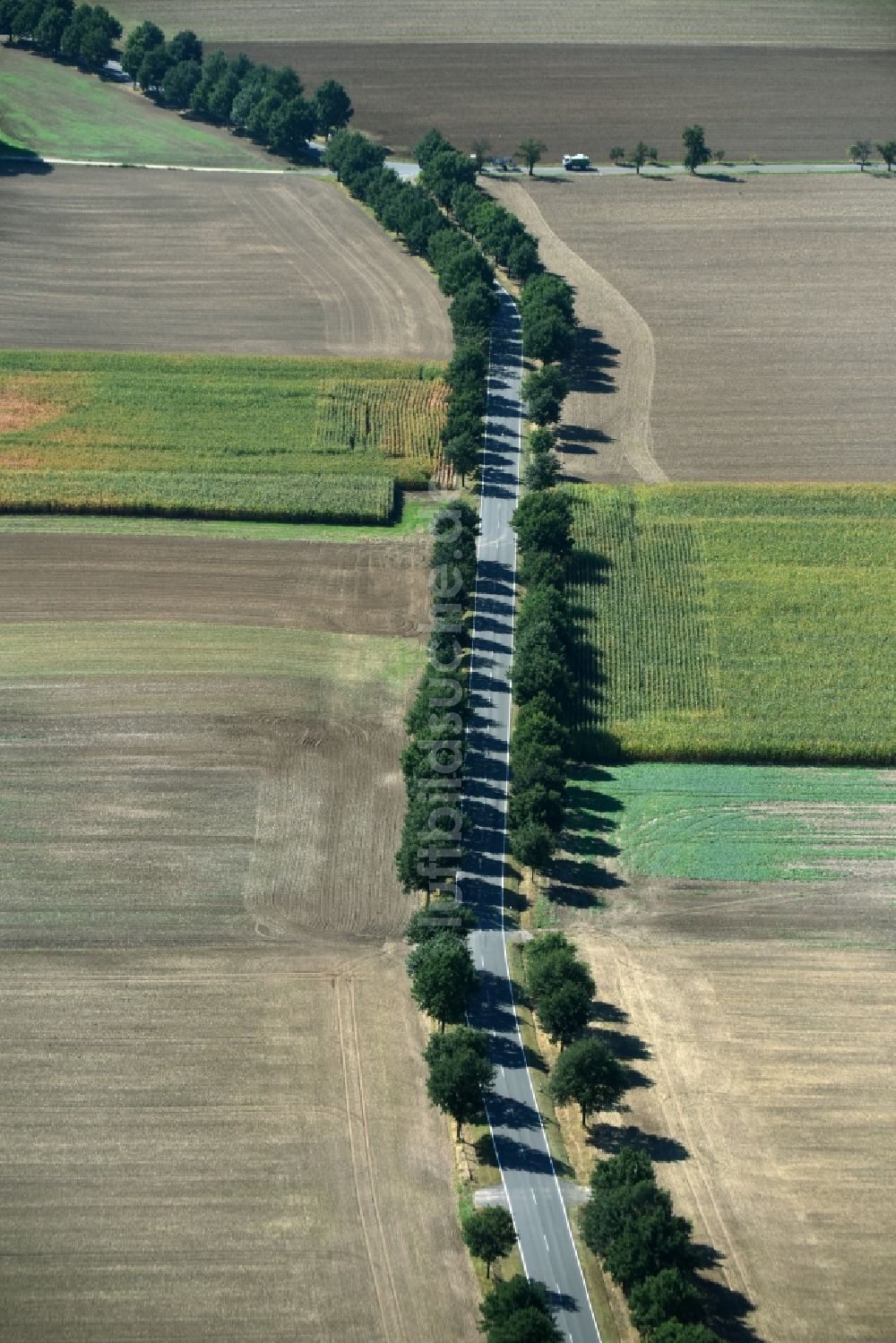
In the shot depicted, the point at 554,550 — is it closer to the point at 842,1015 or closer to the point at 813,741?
the point at 813,741

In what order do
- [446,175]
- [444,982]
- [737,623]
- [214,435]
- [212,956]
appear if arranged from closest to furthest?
1. [444,982]
2. [212,956]
3. [737,623]
4. [214,435]
5. [446,175]

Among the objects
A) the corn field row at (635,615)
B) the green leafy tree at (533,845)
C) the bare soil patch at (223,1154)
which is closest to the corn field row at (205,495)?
the corn field row at (635,615)

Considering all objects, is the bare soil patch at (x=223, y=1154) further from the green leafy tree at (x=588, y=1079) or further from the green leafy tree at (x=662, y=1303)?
the green leafy tree at (x=662, y=1303)

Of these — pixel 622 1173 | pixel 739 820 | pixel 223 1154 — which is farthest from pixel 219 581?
pixel 622 1173

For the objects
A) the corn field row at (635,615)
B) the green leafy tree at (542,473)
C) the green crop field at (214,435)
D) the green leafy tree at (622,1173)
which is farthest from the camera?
the green crop field at (214,435)

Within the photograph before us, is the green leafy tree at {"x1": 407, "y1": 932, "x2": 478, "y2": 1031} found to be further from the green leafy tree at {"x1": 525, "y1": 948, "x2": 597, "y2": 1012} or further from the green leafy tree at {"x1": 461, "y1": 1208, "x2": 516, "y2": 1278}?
the green leafy tree at {"x1": 461, "y1": 1208, "x2": 516, "y2": 1278}

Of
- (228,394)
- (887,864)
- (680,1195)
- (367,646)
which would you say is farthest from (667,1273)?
(228,394)

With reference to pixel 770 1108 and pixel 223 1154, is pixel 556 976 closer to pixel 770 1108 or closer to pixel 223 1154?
pixel 770 1108
